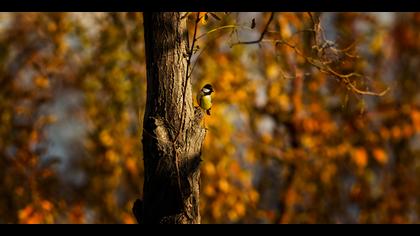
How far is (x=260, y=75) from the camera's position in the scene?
12.7m

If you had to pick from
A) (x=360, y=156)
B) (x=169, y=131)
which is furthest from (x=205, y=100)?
(x=360, y=156)

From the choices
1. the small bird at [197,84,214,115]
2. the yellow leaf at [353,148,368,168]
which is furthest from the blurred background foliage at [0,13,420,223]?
the small bird at [197,84,214,115]

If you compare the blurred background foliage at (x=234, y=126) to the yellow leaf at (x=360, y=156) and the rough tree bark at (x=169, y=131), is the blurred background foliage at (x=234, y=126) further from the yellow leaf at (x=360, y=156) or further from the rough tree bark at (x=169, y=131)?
the rough tree bark at (x=169, y=131)

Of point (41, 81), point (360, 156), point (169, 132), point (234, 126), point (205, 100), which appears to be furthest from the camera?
point (360, 156)

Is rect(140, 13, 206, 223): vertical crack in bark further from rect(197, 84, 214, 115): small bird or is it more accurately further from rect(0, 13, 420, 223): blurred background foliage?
rect(0, 13, 420, 223): blurred background foliage

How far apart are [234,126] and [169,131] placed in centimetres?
784

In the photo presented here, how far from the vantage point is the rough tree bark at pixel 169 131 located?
13.6 ft

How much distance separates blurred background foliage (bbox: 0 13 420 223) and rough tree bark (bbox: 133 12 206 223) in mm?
5595

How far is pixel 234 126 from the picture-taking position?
12000mm

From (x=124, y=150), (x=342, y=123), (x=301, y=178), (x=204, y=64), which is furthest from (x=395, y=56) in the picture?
(x=124, y=150)

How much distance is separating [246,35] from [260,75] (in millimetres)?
1104

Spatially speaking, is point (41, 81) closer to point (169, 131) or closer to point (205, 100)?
point (205, 100)

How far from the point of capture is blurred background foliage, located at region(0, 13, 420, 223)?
11031 mm

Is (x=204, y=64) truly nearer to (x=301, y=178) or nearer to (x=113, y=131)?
(x=113, y=131)
